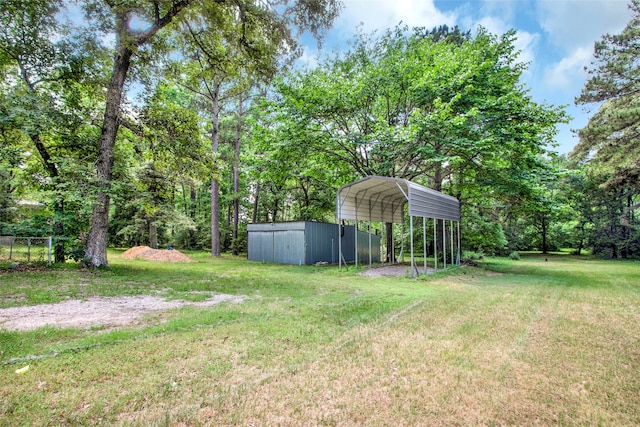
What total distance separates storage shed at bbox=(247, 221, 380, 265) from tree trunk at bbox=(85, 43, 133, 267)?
7.47 metres

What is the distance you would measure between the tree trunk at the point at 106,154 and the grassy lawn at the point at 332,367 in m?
3.89

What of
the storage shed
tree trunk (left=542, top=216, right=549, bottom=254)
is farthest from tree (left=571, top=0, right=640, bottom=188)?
tree trunk (left=542, top=216, right=549, bottom=254)

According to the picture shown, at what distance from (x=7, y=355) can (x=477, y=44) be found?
15.4 m

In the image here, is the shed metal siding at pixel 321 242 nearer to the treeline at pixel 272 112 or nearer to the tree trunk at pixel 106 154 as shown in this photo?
the treeline at pixel 272 112

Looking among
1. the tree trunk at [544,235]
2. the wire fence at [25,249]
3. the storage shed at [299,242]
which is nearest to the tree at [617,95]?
the storage shed at [299,242]

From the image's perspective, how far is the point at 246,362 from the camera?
2.95 m

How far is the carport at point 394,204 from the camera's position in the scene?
965cm

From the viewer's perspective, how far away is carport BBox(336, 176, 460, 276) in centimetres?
965

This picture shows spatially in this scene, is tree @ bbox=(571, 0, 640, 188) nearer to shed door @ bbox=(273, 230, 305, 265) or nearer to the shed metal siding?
the shed metal siding

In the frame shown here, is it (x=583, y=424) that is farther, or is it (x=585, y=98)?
(x=585, y=98)

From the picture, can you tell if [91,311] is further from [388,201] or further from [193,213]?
[193,213]

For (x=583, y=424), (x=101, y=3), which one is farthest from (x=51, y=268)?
(x=583, y=424)

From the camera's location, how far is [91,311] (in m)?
4.64

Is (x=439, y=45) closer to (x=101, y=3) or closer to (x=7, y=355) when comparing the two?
(x=101, y=3)
